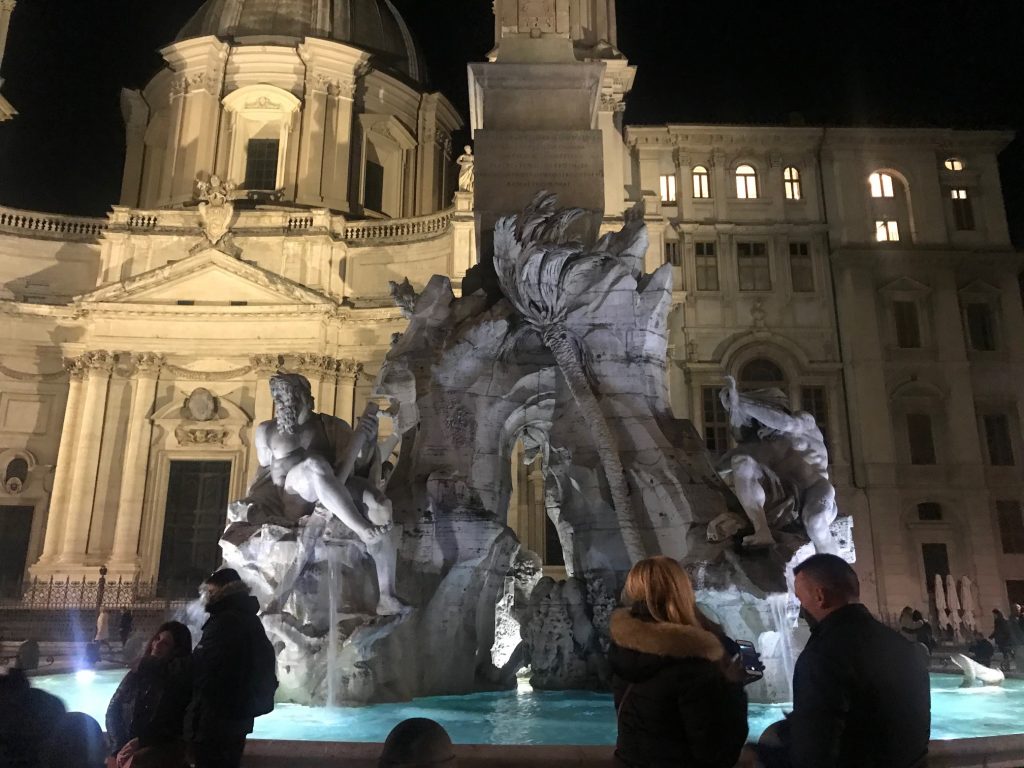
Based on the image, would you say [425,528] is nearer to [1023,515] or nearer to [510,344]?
[510,344]

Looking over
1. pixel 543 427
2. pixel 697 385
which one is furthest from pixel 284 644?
pixel 697 385

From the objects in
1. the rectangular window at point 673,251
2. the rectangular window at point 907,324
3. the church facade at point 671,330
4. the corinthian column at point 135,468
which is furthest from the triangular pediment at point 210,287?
the rectangular window at point 907,324

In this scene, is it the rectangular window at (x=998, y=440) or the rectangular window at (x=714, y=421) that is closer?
the rectangular window at (x=998, y=440)

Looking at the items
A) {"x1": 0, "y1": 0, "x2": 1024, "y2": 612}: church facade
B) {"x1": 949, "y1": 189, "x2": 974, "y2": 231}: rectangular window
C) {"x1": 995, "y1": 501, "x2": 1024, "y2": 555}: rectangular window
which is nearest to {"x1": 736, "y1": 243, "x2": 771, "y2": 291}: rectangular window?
{"x1": 0, "y1": 0, "x2": 1024, "y2": 612}: church facade

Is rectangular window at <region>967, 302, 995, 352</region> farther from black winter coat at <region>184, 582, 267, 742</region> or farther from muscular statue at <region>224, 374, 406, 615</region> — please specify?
black winter coat at <region>184, 582, 267, 742</region>

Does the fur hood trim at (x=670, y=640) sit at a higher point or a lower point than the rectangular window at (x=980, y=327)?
lower

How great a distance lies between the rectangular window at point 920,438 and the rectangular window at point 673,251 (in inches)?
400

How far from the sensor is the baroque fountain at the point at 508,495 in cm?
688

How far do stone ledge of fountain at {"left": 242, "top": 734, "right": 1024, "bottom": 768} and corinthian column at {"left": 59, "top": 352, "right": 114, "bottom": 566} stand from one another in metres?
26.1

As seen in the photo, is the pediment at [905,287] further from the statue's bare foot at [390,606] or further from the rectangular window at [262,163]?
the statue's bare foot at [390,606]

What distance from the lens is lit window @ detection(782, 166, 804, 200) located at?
3152cm

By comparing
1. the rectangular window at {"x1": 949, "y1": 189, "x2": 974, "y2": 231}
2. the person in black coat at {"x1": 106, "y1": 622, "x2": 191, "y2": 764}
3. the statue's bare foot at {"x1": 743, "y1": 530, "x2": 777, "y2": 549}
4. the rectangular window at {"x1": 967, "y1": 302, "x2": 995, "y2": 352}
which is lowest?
the person in black coat at {"x1": 106, "y1": 622, "x2": 191, "y2": 764}

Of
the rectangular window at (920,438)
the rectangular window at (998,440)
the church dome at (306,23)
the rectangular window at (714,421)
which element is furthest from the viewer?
the church dome at (306,23)

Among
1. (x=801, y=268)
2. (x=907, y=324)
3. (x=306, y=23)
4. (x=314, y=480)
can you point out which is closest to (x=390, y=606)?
(x=314, y=480)
